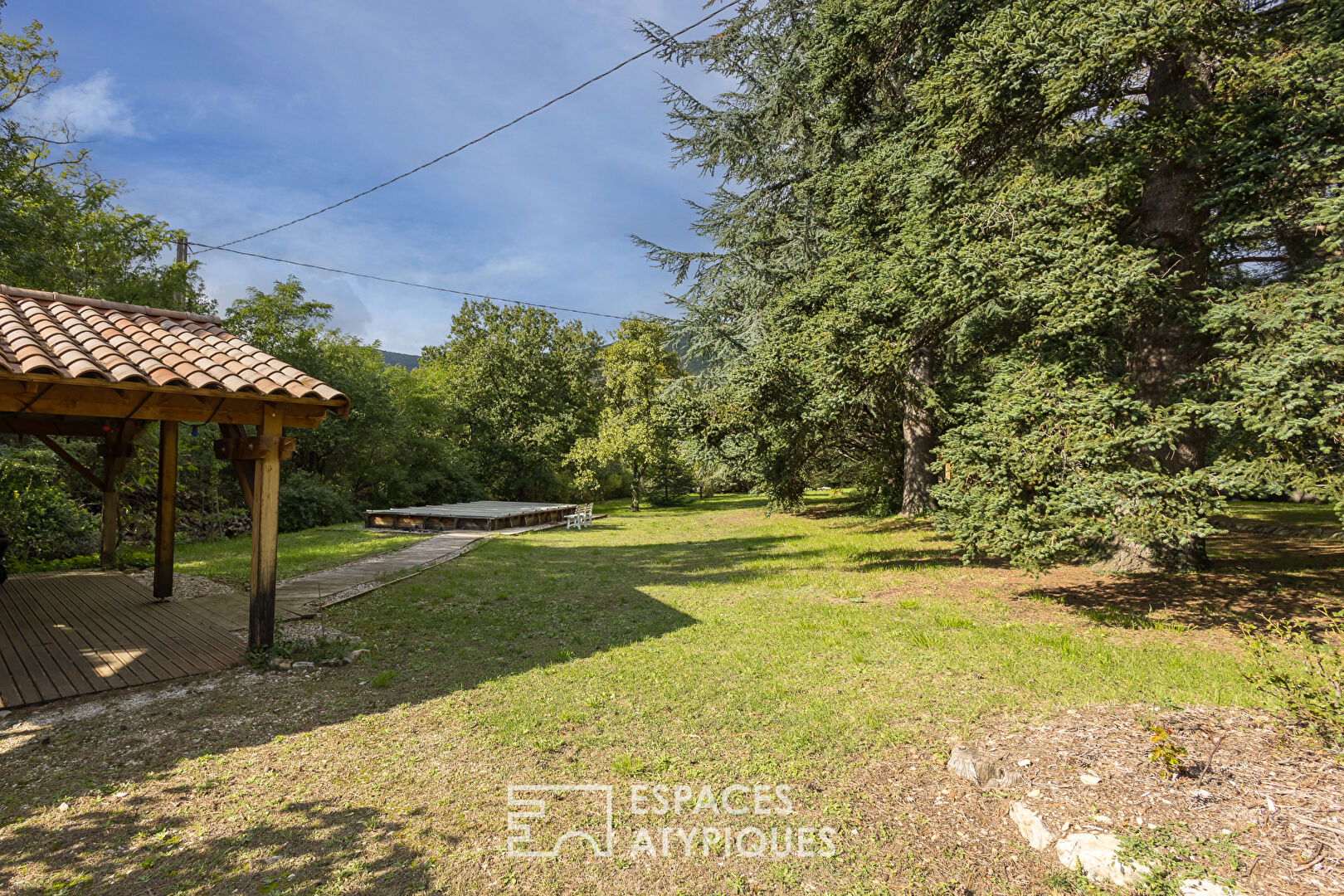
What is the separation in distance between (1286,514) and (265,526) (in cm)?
2274

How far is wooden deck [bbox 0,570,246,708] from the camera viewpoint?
16.6 feet

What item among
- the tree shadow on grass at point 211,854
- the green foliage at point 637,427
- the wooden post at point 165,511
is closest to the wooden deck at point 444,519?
the green foliage at point 637,427

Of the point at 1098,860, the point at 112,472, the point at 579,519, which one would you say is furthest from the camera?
the point at 579,519

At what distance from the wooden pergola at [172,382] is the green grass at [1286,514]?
16.4 metres

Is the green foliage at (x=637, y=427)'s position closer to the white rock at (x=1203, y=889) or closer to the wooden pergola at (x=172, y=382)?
the wooden pergola at (x=172, y=382)

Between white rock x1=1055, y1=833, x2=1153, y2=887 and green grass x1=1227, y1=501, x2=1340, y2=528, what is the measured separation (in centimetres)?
1277

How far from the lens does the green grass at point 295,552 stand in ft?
33.1

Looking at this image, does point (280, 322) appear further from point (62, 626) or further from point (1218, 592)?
point (1218, 592)

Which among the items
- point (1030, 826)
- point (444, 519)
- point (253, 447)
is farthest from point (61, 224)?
point (1030, 826)

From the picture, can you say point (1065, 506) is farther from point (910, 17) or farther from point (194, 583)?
point (194, 583)

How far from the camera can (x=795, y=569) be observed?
10719mm

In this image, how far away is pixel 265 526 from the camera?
5.52 m

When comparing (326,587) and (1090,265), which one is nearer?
(1090,265)

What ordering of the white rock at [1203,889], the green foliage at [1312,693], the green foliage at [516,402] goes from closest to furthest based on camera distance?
the white rock at [1203,889] → the green foliage at [1312,693] → the green foliage at [516,402]
